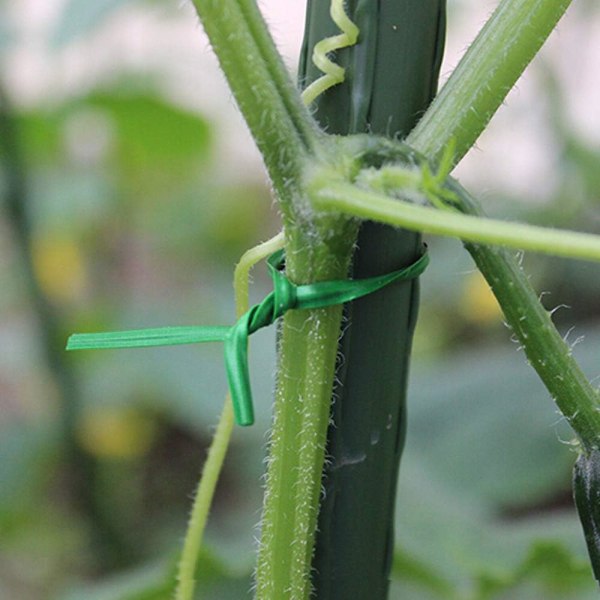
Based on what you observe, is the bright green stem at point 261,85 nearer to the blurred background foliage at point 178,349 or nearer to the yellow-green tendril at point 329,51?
the yellow-green tendril at point 329,51

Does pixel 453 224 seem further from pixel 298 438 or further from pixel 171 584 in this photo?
pixel 171 584

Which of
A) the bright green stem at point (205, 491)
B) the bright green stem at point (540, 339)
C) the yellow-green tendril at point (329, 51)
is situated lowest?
the bright green stem at point (205, 491)

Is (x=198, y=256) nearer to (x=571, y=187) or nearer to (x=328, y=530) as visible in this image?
(x=571, y=187)

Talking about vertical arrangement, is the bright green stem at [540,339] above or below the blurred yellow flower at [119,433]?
below

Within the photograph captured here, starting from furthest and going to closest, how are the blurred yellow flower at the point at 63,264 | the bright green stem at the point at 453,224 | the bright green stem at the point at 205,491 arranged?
the blurred yellow flower at the point at 63,264 → the bright green stem at the point at 205,491 → the bright green stem at the point at 453,224

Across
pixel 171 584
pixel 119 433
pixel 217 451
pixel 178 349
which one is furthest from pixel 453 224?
pixel 119 433

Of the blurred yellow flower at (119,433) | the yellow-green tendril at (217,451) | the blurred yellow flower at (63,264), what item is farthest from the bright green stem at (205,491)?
the blurred yellow flower at (63,264)

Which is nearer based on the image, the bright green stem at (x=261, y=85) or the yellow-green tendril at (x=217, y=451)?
the bright green stem at (x=261, y=85)
